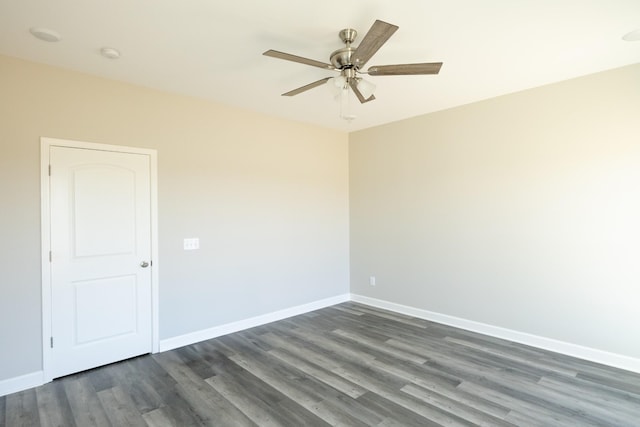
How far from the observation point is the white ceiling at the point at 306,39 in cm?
217

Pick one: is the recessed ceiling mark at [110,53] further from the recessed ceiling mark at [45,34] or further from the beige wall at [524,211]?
the beige wall at [524,211]

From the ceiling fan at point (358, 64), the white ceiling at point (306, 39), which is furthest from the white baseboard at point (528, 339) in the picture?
the ceiling fan at point (358, 64)

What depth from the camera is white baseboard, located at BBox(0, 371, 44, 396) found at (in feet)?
8.95

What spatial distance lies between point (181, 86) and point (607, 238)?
4539 millimetres

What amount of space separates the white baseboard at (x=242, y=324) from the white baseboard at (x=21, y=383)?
102cm

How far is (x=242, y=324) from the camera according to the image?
167 inches

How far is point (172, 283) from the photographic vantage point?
368cm

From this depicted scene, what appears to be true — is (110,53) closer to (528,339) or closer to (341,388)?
(341,388)

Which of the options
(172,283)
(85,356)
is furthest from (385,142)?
(85,356)

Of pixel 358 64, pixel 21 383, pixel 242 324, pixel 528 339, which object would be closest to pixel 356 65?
pixel 358 64

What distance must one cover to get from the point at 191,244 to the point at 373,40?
2.92 meters

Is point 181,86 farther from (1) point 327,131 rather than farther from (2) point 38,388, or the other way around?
(2) point 38,388

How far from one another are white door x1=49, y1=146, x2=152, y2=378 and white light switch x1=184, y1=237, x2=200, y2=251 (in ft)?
1.28

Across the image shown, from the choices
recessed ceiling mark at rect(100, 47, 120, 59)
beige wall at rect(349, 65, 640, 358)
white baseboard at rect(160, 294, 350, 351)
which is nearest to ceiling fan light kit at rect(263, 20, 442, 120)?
recessed ceiling mark at rect(100, 47, 120, 59)
